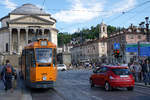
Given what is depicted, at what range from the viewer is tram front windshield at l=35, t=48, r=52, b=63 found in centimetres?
1366

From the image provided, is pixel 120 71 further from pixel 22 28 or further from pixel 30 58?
pixel 22 28

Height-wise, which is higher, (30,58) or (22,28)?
(22,28)

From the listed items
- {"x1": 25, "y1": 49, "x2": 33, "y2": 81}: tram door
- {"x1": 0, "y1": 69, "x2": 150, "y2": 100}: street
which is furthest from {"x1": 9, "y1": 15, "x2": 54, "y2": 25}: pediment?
{"x1": 0, "y1": 69, "x2": 150, "y2": 100}: street

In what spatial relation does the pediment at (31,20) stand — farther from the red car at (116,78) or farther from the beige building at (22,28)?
the red car at (116,78)

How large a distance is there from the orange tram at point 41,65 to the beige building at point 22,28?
193 ft

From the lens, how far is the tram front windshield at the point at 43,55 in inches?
538

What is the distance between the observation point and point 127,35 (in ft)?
217

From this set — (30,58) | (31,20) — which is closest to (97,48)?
(31,20)

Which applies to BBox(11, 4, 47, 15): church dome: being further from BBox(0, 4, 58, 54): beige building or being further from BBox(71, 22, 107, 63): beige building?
BBox(71, 22, 107, 63): beige building

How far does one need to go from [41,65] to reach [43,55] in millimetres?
647

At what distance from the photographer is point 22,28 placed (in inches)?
2869

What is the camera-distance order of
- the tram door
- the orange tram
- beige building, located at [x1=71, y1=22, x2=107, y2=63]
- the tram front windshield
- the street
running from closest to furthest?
the street → the orange tram → the tram front windshield → the tram door → beige building, located at [x1=71, y1=22, x2=107, y2=63]

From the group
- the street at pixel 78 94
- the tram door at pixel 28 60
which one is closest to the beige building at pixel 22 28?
the tram door at pixel 28 60

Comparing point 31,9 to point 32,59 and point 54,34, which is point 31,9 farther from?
point 32,59
